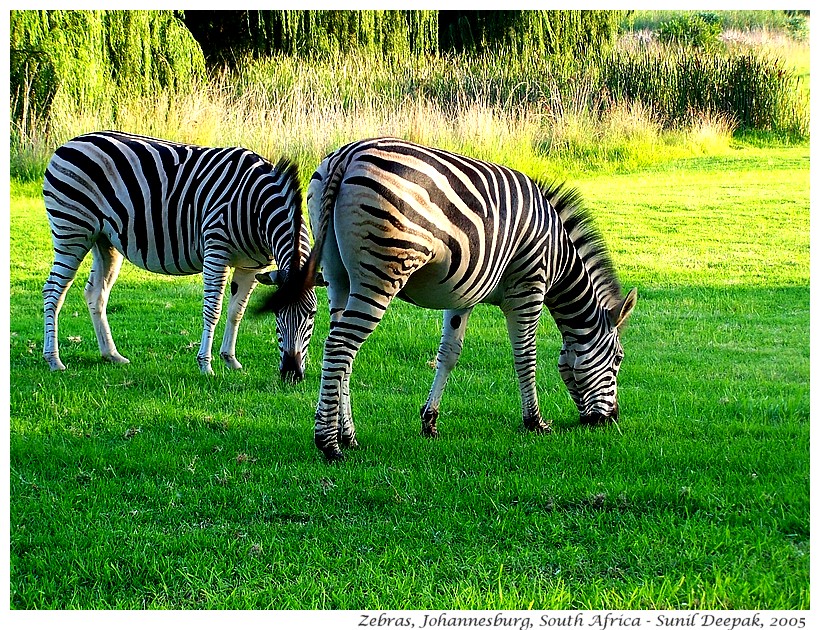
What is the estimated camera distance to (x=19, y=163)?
1505 centimetres

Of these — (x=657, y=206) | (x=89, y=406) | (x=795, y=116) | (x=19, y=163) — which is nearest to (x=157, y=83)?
(x=19, y=163)

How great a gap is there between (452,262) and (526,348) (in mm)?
1262

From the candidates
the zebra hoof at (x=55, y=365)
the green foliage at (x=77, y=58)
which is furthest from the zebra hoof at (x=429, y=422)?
the green foliage at (x=77, y=58)

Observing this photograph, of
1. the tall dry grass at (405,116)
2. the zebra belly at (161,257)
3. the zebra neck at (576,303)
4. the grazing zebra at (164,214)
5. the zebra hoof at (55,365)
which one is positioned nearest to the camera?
the zebra neck at (576,303)

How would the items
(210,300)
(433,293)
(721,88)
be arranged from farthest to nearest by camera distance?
(721,88) → (210,300) → (433,293)

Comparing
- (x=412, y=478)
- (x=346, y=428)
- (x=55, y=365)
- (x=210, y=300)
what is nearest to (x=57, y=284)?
(x=55, y=365)

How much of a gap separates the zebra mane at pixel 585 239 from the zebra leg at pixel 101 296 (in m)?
4.52

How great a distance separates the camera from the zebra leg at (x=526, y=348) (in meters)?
6.24

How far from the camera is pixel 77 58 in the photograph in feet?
50.8

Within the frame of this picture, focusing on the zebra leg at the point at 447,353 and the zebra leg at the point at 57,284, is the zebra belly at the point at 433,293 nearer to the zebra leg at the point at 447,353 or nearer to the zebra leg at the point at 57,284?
the zebra leg at the point at 447,353

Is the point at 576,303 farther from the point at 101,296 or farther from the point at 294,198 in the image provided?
the point at 101,296

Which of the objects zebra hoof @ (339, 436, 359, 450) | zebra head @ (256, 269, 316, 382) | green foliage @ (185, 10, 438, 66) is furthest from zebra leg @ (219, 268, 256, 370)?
green foliage @ (185, 10, 438, 66)

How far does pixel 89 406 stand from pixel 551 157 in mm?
11898
